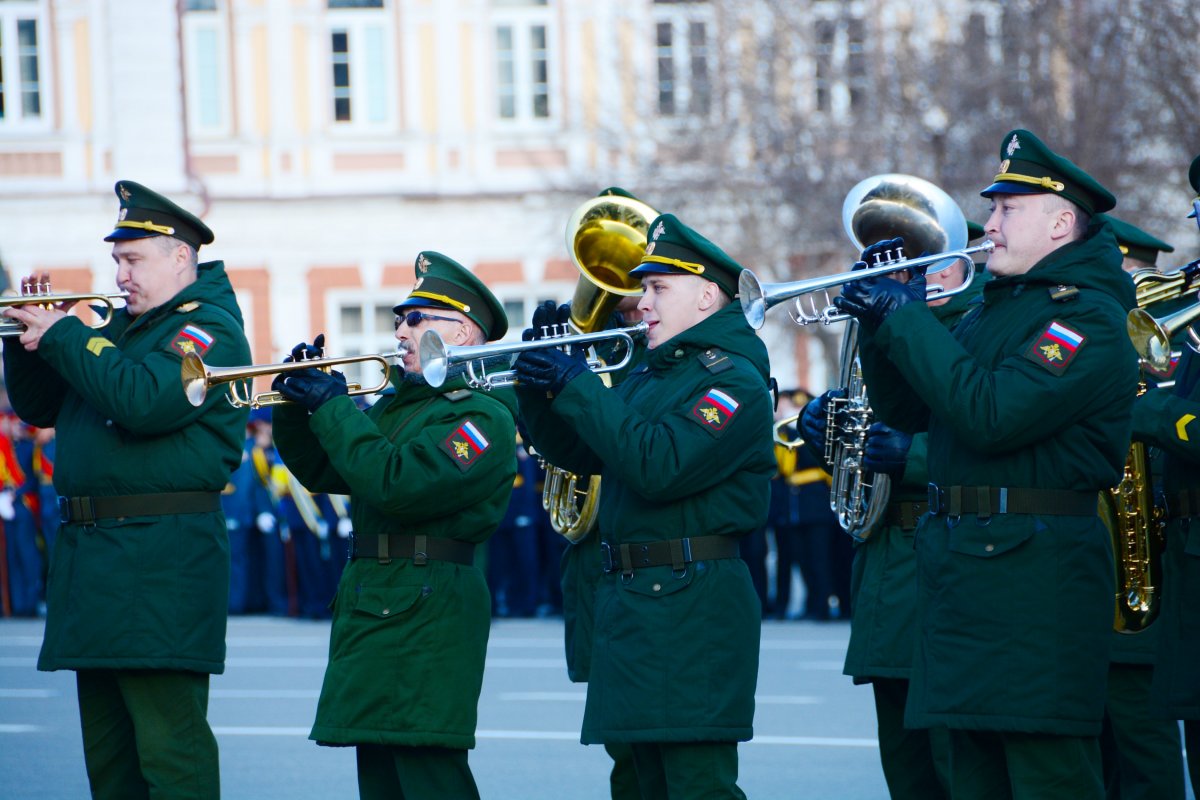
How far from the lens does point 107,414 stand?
683cm

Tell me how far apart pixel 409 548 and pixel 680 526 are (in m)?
0.97

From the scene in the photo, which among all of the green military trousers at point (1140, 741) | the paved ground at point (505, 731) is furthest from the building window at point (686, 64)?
the green military trousers at point (1140, 741)

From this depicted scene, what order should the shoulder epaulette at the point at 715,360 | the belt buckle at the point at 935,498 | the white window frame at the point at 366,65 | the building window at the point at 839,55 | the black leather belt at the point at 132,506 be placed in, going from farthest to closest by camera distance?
the white window frame at the point at 366,65 → the building window at the point at 839,55 → the black leather belt at the point at 132,506 → the shoulder epaulette at the point at 715,360 → the belt buckle at the point at 935,498

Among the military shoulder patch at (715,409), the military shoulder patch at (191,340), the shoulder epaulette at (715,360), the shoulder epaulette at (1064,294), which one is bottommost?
the military shoulder patch at (715,409)

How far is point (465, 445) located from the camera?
6555 millimetres

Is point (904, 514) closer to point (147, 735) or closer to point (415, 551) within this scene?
point (415, 551)

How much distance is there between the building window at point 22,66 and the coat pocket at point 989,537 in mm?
26326

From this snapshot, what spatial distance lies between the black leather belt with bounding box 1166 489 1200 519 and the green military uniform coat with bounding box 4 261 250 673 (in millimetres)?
3310

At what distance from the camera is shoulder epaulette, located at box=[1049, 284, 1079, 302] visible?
573cm

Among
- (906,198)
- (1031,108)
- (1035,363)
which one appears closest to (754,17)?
(1031,108)

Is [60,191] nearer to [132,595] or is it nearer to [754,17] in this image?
[754,17]

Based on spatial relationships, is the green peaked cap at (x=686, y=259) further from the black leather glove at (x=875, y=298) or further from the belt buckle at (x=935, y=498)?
the belt buckle at (x=935, y=498)

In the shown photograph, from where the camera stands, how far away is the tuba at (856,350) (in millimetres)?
7215

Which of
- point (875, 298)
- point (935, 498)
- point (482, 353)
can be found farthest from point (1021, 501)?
point (482, 353)
